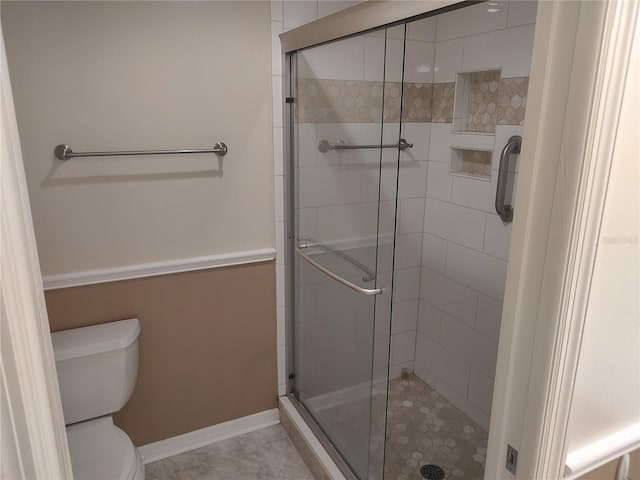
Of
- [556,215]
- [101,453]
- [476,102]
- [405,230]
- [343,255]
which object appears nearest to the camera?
[556,215]

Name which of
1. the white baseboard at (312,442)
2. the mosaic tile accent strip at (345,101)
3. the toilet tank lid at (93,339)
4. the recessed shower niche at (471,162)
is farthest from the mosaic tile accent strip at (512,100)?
the toilet tank lid at (93,339)

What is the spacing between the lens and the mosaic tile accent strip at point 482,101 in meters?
2.05

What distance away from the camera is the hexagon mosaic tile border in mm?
1613

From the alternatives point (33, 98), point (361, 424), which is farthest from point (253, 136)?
point (361, 424)

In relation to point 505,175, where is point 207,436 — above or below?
below

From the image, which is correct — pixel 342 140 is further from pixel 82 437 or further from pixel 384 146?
pixel 82 437

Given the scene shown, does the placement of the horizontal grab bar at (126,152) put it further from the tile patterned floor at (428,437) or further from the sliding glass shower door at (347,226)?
the tile patterned floor at (428,437)

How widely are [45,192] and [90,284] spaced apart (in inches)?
15.0

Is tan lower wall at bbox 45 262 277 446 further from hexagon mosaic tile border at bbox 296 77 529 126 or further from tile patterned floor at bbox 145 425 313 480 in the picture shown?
hexagon mosaic tile border at bbox 296 77 529 126

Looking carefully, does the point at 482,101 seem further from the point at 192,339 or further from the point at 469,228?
the point at 192,339

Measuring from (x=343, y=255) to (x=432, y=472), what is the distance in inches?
41.3

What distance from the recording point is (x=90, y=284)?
1.83m

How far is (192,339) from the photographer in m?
2.08

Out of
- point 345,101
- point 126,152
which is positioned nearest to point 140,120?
point 126,152
